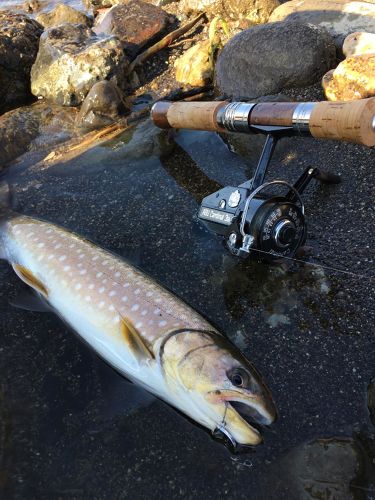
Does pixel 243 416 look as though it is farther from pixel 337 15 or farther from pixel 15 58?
pixel 15 58

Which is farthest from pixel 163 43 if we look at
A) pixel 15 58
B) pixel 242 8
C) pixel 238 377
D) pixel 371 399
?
pixel 371 399

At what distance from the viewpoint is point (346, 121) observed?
9.21 feet

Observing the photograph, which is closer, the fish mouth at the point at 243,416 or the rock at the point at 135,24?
the fish mouth at the point at 243,416

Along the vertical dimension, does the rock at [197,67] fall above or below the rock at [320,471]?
above

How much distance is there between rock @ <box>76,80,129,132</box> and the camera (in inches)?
241

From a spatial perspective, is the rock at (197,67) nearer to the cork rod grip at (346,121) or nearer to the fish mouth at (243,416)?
the cork rod grip at (346,121)

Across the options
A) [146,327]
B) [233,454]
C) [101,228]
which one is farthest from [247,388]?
[101,228]

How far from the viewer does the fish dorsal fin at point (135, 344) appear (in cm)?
268

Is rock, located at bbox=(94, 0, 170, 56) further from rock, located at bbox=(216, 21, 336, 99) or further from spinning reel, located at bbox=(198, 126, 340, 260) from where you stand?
spinning reel, located at bbox=(198, 126, 340, 260)

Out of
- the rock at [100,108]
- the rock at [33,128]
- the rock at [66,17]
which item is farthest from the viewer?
the rock at [66,17]

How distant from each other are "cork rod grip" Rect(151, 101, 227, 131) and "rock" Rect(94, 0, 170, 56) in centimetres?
406

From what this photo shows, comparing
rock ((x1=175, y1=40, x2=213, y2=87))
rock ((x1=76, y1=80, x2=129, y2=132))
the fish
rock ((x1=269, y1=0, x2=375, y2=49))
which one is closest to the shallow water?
the fish

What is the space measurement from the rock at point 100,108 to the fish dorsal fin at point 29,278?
3187 mm

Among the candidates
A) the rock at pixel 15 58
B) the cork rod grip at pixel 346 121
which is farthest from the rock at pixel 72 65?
the cork rod grip at pixel 346 121
